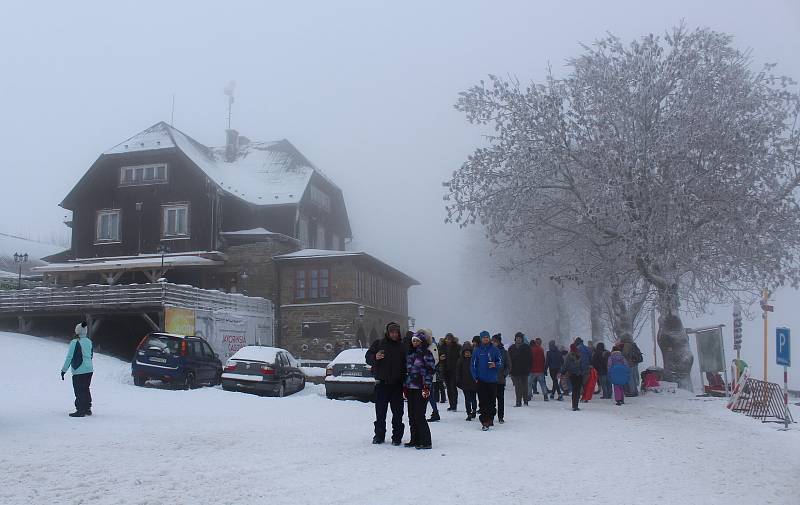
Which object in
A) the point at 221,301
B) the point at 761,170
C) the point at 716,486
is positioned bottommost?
the point at 716,486

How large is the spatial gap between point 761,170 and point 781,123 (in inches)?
91.7

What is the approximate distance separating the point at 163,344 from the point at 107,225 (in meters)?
21.9

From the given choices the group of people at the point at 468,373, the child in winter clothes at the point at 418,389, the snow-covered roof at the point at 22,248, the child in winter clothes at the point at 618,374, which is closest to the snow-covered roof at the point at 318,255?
the group of people at the point at 468,373

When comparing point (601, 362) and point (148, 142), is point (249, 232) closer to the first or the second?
point (148, 142)

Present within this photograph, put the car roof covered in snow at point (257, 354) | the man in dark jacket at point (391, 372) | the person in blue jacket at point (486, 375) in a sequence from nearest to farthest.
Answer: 1. the man in dark jacket at point (391, 372)
2. the person in blue jacket at point (486, 375)
3. the car roof covered in snow at point (257, 354)

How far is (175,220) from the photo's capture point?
1550 inches

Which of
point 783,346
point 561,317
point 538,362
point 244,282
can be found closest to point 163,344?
point 538,362

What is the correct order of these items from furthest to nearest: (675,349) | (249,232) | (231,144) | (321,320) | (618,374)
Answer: (231,144)
(249,232)
(321,320)
(675,349)
(618,374)

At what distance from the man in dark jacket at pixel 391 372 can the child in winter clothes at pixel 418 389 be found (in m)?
0.18

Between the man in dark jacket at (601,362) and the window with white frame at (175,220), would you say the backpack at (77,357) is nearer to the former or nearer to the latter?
the man in dark jacket at (601,362)

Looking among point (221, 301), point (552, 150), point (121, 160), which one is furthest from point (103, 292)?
point (552, 150)

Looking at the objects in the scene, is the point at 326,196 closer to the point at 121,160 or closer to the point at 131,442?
the point at 121,160

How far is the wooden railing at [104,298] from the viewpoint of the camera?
28484 millimetres

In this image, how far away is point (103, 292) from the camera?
2922 cm
